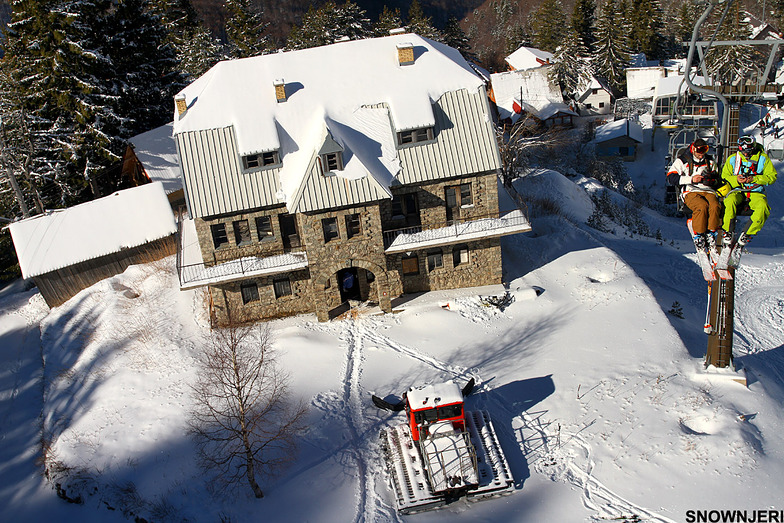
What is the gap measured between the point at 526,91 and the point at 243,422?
209ft

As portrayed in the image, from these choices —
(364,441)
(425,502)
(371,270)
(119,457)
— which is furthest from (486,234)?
(119,457)

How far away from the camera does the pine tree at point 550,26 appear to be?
9400 cm

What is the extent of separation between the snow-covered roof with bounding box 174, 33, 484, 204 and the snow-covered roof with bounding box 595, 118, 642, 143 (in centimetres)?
3559

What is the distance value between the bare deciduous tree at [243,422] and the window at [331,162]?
8.71 metres

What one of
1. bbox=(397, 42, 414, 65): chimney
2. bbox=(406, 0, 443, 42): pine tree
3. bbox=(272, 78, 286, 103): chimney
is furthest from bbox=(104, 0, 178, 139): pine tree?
bbox=(406, 0, 443, 42): pine tree

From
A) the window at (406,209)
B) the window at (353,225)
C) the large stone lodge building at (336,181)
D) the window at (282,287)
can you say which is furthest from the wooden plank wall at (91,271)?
the window at (406,209)

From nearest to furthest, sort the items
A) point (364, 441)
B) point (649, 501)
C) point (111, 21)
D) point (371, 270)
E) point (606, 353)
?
point (649, 501), point (364, 441), point (606, 353), point (371, 270), point (111, 21)

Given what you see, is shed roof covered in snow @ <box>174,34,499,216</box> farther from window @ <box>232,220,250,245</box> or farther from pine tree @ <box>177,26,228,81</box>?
pine tree @ <box>177,26,228,81</box>

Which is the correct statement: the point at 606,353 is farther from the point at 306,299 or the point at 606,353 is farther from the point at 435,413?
the point at 306,299

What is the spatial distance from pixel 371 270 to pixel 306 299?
3.92 m

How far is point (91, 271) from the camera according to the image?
35.6 metres

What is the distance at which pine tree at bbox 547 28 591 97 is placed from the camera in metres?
71.8

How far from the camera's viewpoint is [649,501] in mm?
17578

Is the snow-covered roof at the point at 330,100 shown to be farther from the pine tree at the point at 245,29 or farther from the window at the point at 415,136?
the pine tree at the point at 245,29
